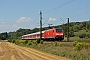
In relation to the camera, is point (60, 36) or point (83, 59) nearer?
point (83, 59)

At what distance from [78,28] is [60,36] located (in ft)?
176

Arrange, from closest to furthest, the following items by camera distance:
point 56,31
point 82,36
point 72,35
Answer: point 56,31, point 82,36, point 72,35

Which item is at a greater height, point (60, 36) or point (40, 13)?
point (40, 13)

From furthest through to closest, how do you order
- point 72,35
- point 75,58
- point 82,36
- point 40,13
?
point 72,35 → point 82,36 → point 40,13 → point 75,58

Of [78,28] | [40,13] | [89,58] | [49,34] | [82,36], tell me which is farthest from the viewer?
[78,28]

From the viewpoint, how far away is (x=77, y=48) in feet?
71.7

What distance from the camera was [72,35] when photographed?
289ft

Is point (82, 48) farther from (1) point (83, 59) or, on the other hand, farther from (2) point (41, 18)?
(2) point (41, 18)

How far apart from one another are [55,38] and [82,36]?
32355mm

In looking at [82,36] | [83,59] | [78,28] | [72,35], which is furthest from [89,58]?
[78,28]

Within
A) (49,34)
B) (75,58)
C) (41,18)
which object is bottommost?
(75,58)

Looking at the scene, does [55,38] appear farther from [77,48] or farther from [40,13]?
[77,48]

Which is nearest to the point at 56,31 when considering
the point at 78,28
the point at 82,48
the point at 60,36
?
the point at 60,36

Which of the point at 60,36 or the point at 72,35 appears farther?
the point at 72,35
